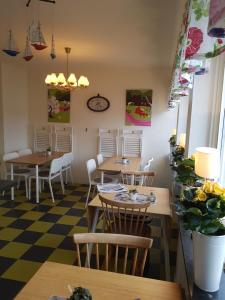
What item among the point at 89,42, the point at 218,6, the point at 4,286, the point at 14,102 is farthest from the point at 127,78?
the point at 218,6

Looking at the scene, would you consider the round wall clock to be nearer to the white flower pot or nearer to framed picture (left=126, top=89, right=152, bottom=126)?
framed picture (left=126, top=89, right=152, bottom=126)

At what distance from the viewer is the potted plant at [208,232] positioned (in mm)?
1104

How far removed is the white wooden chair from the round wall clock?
2.16ft

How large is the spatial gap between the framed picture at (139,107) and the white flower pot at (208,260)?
4329mm

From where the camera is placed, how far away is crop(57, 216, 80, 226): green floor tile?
3.68 m

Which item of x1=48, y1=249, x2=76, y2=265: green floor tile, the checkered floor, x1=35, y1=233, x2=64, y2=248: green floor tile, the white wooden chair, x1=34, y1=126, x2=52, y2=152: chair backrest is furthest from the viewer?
x1=34, y1=126, x2=52, y2=152: chair backrest

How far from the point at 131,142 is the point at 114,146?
381 mm

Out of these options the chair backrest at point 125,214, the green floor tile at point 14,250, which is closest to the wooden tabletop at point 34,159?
the green floor tile at point 14,250

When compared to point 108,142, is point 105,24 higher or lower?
higher

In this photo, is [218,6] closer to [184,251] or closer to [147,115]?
[184,251]

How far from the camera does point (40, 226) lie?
353cm

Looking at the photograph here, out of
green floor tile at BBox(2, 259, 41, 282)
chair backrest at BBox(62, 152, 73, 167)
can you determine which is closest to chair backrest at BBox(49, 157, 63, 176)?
chair backrest at BBox(62, 152, 73, 167)

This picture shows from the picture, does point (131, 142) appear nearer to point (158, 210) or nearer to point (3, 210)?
point (3, 210)

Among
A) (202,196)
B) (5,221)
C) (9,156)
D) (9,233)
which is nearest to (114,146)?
(9,156)
